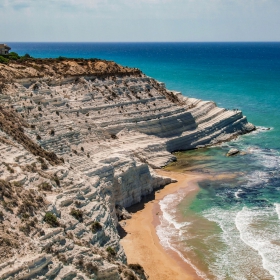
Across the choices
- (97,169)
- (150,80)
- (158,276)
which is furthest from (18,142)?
(150,80)

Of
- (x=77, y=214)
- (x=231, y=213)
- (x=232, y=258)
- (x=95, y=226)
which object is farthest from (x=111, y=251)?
(x=231, y=213)

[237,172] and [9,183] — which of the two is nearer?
[9,183]

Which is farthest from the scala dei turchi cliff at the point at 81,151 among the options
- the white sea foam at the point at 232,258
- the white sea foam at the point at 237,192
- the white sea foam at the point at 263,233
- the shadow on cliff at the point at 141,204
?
the white sea foam at the point at 263,233

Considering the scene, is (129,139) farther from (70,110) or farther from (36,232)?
(36,232)

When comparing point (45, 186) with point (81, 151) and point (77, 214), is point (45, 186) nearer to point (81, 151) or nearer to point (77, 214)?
point (77, 214)

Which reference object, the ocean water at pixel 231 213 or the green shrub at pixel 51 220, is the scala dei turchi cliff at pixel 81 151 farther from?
the ocean water at pixel 231 213
